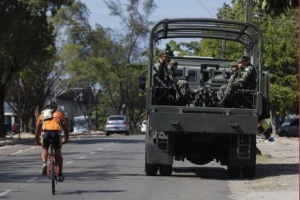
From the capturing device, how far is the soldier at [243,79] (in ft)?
58.4

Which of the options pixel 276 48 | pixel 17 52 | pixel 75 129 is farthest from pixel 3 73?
pixel 75 129

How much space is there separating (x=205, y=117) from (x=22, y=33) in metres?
25.7

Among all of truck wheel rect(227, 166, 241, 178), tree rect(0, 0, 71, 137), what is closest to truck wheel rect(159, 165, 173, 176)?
truck wheel rect(227, 166, 241, 178)

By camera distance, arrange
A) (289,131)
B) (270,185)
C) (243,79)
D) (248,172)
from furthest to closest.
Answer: (289,131)
(248,172)
(243,79)
(270,185)

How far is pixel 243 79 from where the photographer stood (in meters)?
17.8

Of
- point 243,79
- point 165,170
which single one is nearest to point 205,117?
point 243,79

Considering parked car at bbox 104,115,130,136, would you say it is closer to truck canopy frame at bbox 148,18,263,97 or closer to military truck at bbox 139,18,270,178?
truck canopy frame at bbox 148,18,263,97

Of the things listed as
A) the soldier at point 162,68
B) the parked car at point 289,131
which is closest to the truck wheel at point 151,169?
the soldier at point 162,68

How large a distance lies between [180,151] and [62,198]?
5167 mm

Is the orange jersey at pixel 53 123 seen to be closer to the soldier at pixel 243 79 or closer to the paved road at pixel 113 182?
the paved road at pixel 113 182

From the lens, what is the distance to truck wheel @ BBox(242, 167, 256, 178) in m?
18.2

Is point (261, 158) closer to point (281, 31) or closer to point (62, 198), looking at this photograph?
point (62, 198)

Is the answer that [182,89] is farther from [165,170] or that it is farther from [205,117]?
[165,170]

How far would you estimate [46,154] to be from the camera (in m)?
14.9
